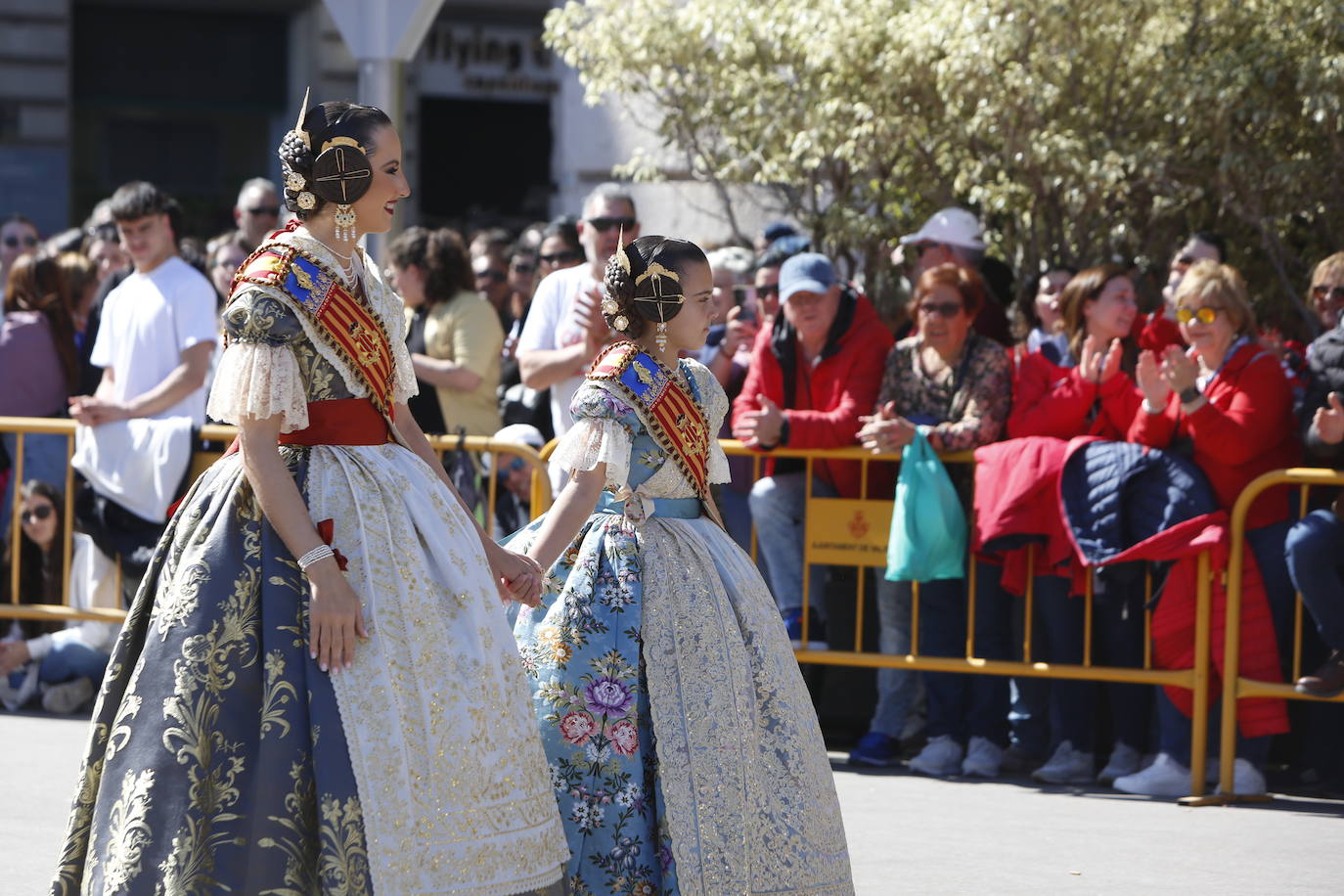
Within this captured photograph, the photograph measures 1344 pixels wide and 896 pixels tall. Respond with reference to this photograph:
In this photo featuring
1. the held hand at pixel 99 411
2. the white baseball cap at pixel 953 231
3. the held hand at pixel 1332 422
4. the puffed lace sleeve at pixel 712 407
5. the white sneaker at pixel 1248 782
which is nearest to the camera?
the puffed lace sleeve at pixel 712 407

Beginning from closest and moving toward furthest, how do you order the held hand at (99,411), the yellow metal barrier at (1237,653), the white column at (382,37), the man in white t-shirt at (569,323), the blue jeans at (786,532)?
the yellow metal barrier at (1237,653)
the white column at (382,37)
the blue jeans at (786,532)
the man in white t-shirt at (569,323)
the held hand at (99,411)

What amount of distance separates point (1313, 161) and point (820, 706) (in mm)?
3212

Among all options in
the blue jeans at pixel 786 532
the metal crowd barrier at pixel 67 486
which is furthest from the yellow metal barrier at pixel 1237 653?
the metal crowd barrier at pixel 67 486

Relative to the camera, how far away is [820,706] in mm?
7645

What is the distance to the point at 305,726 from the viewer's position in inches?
154

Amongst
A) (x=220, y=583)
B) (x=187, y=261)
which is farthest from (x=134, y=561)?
(x=220, y=583)

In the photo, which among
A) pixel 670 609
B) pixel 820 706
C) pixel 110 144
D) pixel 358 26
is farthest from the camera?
pixel 110 144

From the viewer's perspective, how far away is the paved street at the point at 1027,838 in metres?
5.52

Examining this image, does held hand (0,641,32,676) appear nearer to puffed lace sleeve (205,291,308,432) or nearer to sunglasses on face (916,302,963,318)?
sunglasses on face (916,302,963,318)

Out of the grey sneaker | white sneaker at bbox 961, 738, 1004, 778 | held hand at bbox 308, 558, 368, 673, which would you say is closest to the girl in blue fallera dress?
held hand at bbox 308, 558, 368, 673

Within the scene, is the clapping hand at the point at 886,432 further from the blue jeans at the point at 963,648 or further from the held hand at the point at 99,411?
the held hand at the point at 99,411

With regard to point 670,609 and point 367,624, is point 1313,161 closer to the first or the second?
point 670,609

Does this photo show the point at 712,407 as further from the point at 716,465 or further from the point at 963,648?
the point at 963,648

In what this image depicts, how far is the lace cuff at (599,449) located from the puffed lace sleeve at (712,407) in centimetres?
28
